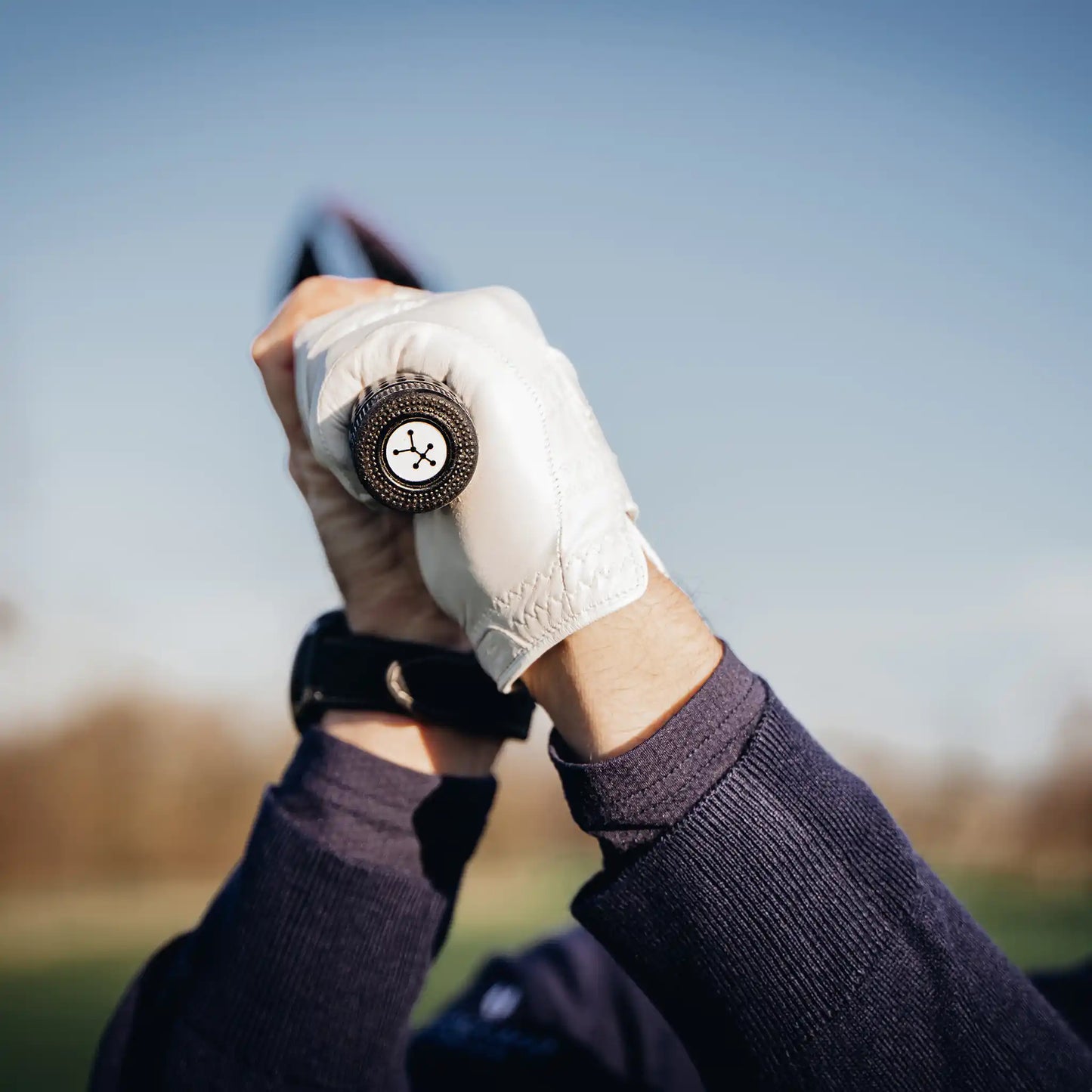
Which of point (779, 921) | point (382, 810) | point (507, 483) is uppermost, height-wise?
point (507, 483)

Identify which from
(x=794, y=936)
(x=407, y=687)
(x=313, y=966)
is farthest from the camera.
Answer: (x=407, y=687)

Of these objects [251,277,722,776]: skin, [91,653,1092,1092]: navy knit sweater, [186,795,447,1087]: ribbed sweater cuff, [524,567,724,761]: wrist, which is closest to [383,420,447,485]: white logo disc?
[251,277,722,776]: skin

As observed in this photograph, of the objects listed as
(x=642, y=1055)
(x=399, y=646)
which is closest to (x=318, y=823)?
(x=399, y=646)

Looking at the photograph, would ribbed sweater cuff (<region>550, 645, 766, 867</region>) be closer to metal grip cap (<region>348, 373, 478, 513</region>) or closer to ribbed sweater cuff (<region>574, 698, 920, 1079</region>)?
ribbed sweater cuff (<region>574, 698, 920, 1079</region>)

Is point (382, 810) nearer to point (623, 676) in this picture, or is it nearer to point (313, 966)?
point (313, 966)

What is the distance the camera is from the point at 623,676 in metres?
1.31

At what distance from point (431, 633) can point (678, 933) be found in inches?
27.9

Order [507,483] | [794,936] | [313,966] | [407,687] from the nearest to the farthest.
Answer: [794,936] < [507,483] < [313,966] < [407,687]

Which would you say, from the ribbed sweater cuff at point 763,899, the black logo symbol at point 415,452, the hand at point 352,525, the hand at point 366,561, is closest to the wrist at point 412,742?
the hand at point 366,561

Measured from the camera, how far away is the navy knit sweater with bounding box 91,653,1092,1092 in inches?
47.1

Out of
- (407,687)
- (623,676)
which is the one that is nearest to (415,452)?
(623,676)

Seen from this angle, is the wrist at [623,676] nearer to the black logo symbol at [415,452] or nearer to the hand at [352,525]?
the black logo symbol at [415,452]

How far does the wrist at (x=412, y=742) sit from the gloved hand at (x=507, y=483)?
0.33m

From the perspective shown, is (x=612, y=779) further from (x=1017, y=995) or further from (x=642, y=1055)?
(x=642, y=1055)
